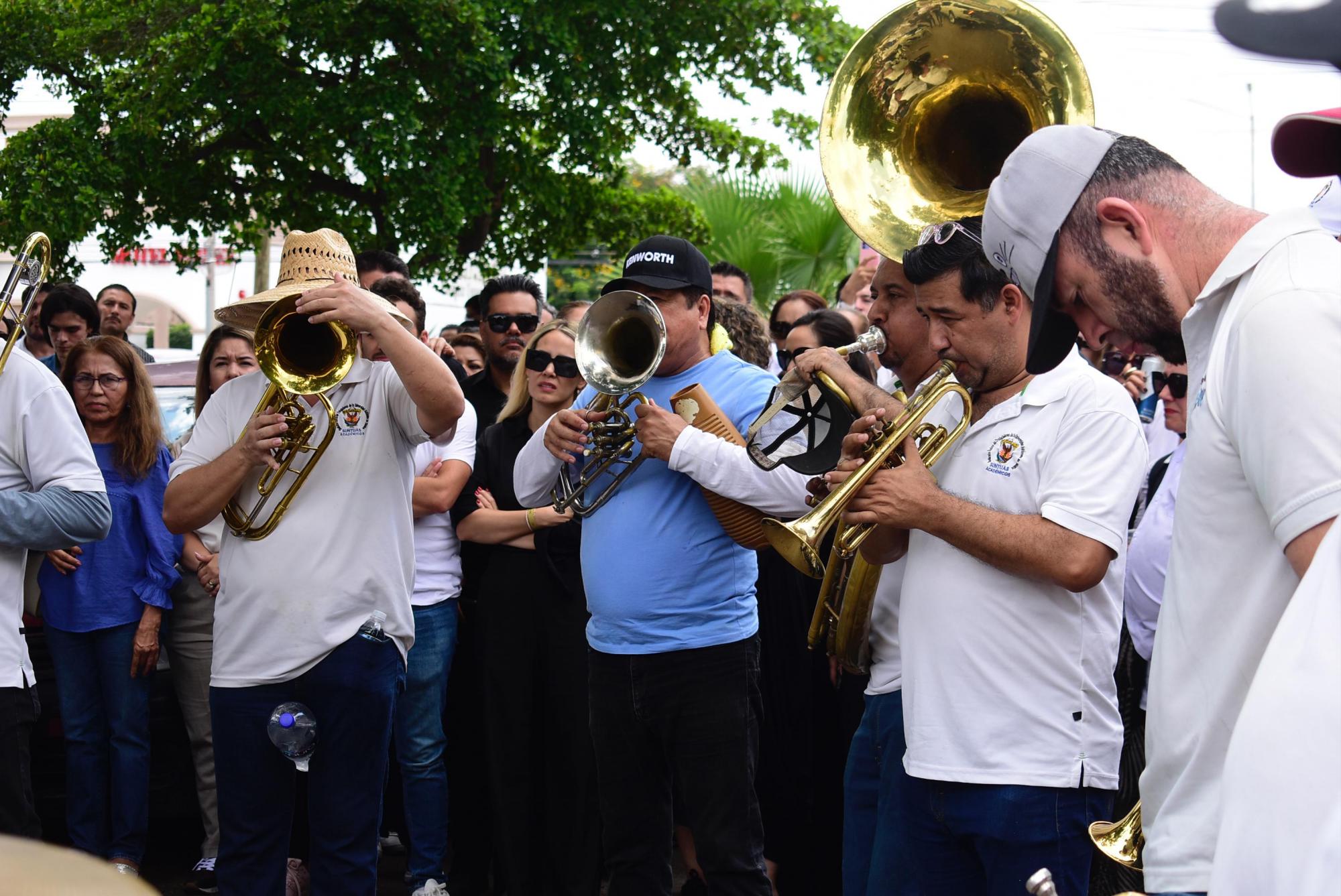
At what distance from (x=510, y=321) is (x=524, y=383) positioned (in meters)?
0.62

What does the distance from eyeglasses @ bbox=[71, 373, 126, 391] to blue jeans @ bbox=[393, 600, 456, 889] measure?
5.28 ft

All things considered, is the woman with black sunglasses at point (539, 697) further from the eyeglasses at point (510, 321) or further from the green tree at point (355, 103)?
the green tree at point (355, 103)

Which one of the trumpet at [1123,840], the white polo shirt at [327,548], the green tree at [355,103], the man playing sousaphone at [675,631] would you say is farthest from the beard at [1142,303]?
the green tree at [355,103]

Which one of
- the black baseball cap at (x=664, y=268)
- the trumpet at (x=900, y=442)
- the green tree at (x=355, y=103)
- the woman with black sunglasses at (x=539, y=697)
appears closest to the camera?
the trumpet at (x=900, y=442)

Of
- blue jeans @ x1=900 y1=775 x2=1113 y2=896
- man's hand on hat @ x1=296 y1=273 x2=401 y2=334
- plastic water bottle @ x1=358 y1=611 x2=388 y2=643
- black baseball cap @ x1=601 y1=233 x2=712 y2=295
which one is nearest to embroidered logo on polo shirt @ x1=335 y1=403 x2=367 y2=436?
man's hand on hat @ x1=296 y1=273 x2=401 y2=334

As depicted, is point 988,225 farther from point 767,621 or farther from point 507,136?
point 507,136

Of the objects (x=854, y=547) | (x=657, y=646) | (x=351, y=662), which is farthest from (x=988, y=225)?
(x=351, y=662)

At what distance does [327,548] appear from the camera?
3893 mm

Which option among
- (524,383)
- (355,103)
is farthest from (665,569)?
(355,103)

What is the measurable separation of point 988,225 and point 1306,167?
2.20 feet

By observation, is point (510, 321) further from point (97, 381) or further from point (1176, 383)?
point (1176, 383)

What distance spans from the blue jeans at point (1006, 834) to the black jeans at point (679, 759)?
0.96m

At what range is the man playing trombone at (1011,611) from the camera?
2795mm

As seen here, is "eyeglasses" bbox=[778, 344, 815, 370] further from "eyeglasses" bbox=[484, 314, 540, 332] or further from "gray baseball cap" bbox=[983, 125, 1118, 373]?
"gray baseball cap" bbox=[983, 125, 1118, 373]
